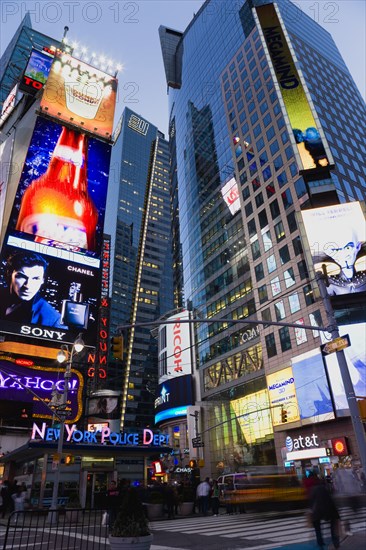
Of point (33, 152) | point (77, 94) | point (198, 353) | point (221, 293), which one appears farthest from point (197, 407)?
point (77, 94)

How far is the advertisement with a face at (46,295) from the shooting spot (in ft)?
127

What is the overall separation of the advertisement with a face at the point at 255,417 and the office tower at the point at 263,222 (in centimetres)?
19

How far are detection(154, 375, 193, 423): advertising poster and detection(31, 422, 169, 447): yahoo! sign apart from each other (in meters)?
39.7

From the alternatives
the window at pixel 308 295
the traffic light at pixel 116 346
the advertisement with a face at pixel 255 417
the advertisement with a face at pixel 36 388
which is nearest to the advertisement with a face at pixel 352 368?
the window at pixel 308 295

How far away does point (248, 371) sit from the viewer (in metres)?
57.7

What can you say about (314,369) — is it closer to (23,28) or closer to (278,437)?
(278,437)

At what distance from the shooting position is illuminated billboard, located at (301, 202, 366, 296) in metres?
A: 45.6

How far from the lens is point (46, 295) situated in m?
41.1

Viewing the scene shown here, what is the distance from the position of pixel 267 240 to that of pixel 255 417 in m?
25.0

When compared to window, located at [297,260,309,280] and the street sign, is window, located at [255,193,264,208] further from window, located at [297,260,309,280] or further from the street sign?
the street sign

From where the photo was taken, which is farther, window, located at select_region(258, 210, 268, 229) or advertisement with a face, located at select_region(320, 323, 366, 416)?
window, located at select_region(258, 210, 268, 229)

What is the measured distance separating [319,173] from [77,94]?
121 feet

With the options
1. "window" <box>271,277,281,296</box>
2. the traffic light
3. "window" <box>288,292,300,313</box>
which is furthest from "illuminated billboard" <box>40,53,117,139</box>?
the traffic light

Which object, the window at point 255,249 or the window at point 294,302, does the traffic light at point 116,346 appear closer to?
the window at point 294,302
